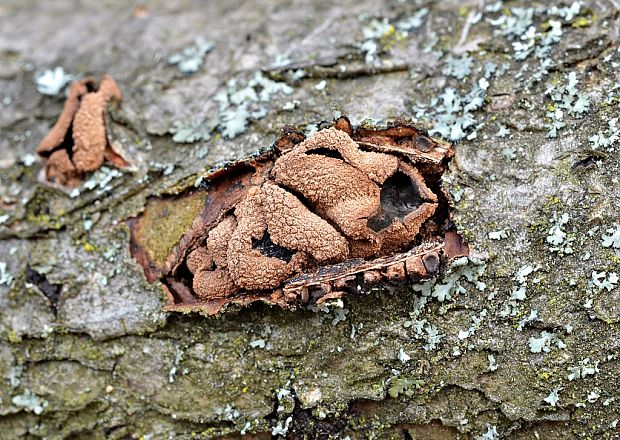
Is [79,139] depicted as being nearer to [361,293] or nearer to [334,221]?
[334,221]

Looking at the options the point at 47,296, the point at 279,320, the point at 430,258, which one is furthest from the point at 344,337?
the point at 47,296

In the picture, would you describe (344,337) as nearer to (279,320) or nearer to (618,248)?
(279,320)

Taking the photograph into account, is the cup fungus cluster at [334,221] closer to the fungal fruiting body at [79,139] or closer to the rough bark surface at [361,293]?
the rough bark surface at [361,293]

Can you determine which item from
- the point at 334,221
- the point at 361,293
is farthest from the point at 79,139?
the point at 361,293

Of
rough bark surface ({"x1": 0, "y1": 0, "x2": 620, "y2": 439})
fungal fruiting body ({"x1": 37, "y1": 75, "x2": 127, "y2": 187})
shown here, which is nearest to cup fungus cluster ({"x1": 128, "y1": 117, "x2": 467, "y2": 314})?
Result: rough bark surface ({"x1": 0, "y1": 0, "x2": 620, "y2": 439})

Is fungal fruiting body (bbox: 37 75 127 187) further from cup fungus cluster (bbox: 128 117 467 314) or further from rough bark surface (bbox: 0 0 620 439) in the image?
cup fungus cluster (bbox: 128 117 467 314)
